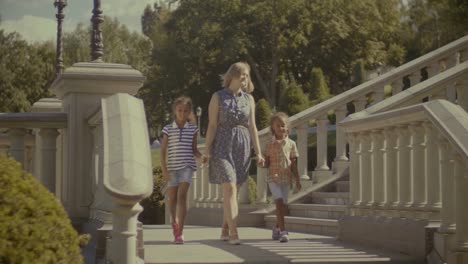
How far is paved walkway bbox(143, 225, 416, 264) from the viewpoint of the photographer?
26.8ft

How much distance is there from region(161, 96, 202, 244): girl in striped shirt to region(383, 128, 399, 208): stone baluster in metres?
2.11

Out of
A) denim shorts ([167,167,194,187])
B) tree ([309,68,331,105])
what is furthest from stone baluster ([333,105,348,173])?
tree ([309,68,331,105])

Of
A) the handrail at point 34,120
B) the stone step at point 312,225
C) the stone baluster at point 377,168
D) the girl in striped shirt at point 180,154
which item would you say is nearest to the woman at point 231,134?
the girl in striped shirt at point 180,154

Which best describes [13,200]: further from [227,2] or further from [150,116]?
[150,116]

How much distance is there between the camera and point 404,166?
894 cm

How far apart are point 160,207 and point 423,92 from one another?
368 inches

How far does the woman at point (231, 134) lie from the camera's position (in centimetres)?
967

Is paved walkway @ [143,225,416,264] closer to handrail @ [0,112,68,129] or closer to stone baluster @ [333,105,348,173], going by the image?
handrail @ [0,112,68,129]

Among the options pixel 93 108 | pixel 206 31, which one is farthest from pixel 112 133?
pixel 206 31

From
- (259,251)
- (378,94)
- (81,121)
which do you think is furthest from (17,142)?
(378,94)

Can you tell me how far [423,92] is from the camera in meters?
12.4

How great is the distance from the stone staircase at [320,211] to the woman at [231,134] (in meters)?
2.17

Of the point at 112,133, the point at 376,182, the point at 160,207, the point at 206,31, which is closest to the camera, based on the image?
the point at 112,133

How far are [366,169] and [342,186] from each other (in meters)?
3.88
